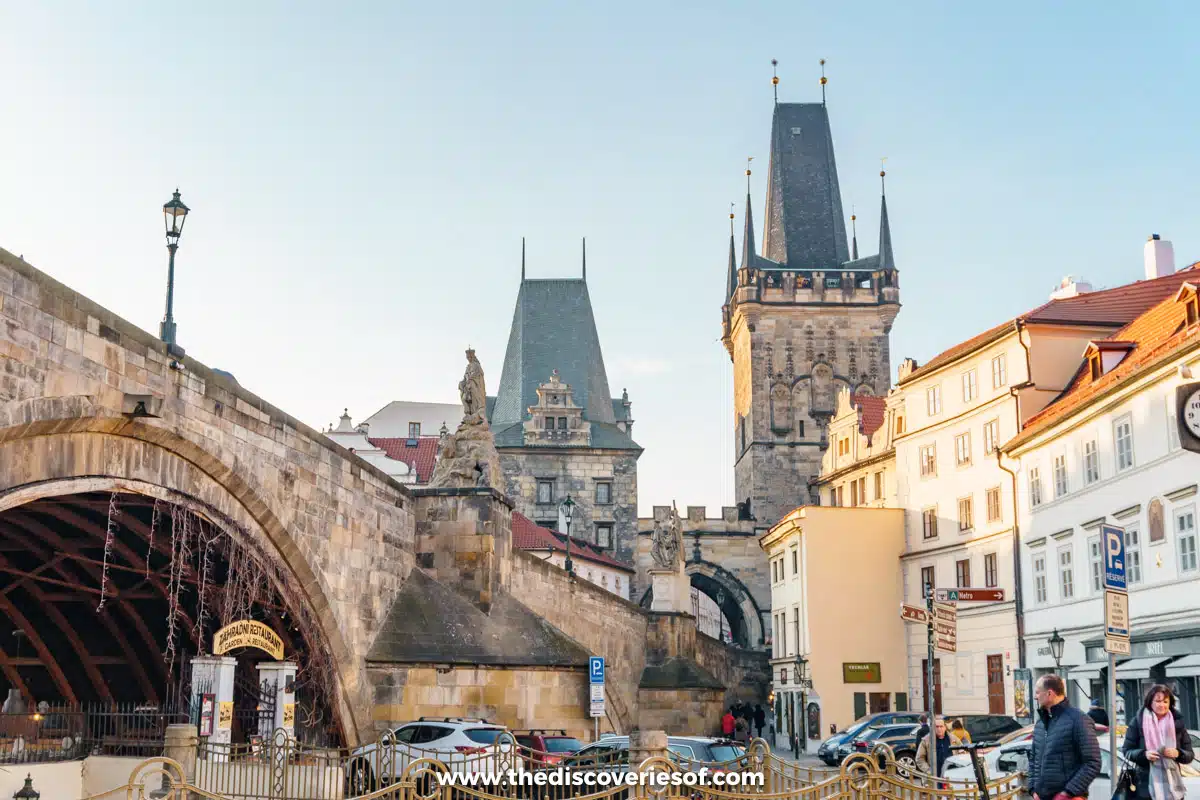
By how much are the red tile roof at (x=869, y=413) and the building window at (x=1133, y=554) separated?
26.0 m

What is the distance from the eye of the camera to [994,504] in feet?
126

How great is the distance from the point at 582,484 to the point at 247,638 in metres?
53.4

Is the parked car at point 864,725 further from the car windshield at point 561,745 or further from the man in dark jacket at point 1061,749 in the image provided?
the man in dark jacket at point 1061,749

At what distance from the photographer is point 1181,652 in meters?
25.2

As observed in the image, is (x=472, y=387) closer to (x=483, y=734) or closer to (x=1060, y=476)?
(x=483, y=734)

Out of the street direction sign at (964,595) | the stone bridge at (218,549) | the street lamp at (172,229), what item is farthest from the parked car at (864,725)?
the street lamp at (172,229)

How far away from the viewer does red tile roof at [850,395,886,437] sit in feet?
182

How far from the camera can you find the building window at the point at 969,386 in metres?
40.4

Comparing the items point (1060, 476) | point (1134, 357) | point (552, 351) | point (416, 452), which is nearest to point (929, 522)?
point (1060, 476)

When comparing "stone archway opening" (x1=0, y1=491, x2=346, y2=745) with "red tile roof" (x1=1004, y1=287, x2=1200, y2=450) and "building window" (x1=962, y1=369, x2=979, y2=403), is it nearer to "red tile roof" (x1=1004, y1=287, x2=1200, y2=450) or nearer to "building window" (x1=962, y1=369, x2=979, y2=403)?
"red tile roof" (x1=1004, y1=287, x2=1200, y2=450)

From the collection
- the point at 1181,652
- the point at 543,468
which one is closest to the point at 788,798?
the point at 1181,652

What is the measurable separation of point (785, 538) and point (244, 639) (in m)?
32.5

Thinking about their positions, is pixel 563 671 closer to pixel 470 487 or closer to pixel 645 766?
pixel 470 487

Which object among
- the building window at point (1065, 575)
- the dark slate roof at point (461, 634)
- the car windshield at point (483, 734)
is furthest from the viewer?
the building window at point (1065, 575)
